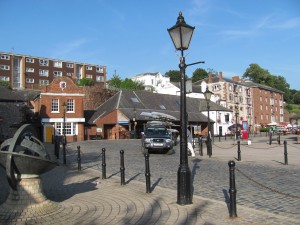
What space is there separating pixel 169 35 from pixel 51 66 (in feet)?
274

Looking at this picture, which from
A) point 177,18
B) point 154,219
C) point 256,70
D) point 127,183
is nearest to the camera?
point 154,219

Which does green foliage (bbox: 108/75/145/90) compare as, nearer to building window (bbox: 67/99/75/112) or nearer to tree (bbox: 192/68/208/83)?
tree (bbox: 192/68/208/83)

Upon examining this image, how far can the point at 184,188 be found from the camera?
23.3ft

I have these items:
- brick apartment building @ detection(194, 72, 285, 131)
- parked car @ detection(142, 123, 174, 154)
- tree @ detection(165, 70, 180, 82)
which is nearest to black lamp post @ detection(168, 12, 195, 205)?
parked car @ detection(142, 123, 174, 154)

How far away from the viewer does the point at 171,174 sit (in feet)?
38.3

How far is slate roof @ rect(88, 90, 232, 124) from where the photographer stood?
4791cm

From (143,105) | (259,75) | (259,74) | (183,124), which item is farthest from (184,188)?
(259,74)

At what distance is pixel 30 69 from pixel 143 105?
43.1m

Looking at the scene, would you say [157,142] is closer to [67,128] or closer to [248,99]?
[67,128]

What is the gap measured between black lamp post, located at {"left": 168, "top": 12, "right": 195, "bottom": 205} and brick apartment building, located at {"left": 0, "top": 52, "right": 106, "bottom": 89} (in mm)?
68702

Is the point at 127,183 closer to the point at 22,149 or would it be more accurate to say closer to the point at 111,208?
the point at 111,208

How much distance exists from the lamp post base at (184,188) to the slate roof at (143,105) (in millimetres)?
37778

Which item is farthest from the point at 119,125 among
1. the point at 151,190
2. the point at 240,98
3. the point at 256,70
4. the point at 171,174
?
the point at 256,70

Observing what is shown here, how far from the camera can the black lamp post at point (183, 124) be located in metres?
7.10
